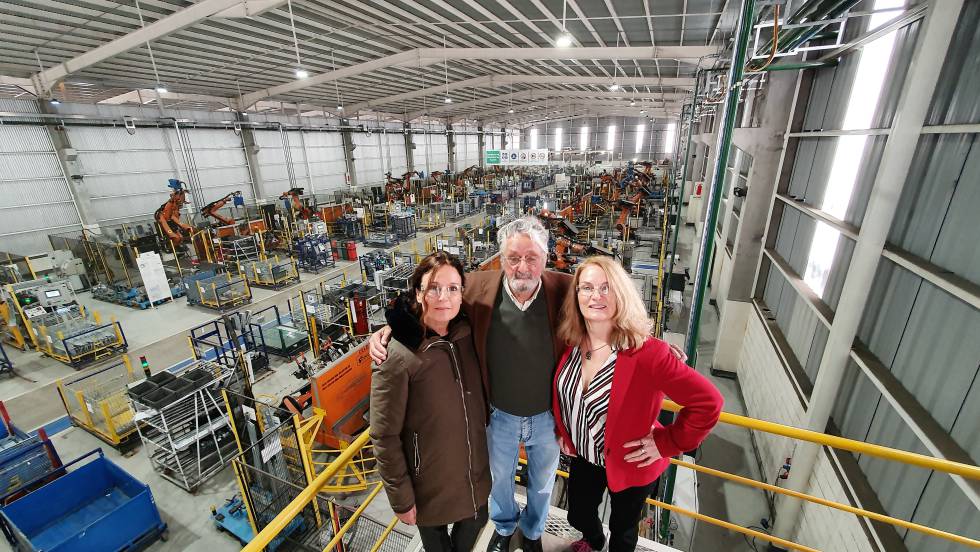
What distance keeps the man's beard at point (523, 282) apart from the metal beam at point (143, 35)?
1130 centimetres

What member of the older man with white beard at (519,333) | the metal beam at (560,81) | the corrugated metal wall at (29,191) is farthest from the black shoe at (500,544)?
the corrugated metal wall at (29,191)

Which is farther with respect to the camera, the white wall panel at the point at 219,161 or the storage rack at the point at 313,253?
the white wall panel at the point at 219,161

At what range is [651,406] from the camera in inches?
81.2

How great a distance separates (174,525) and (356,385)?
3.61m

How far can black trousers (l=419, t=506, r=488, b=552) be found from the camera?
2.50 m

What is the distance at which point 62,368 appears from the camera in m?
11.1

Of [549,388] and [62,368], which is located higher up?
[549,388]

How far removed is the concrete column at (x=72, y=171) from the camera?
16.3 meters

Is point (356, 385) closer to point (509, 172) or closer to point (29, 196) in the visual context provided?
point (29, 196)

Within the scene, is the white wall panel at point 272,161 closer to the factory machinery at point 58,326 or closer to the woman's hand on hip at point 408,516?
the factory machinery at point 58,326

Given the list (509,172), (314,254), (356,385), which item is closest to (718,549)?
(356,385)

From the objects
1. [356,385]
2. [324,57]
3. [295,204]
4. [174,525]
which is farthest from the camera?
[295,204]

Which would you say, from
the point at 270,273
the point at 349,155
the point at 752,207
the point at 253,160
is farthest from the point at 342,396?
the point at 349,155

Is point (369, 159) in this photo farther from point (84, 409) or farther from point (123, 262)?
point (84, 409)
